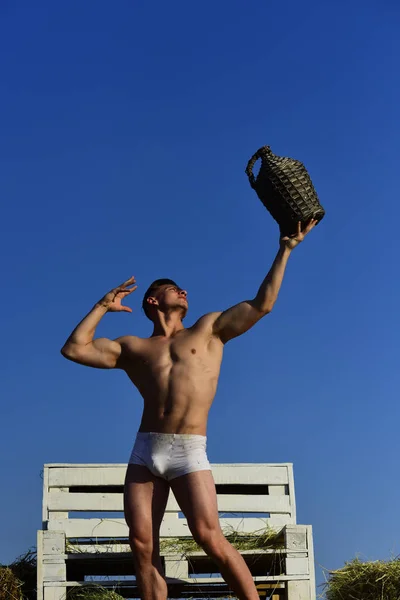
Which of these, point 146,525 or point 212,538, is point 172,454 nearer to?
point 146,525

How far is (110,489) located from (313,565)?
177 cm

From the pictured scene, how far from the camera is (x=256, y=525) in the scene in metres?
7.50

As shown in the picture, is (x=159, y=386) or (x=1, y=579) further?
(x=1, y=579)

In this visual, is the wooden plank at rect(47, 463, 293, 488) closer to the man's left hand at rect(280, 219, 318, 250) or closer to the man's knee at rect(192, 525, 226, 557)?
the man's knee at rect(192, 525, 226, 557)

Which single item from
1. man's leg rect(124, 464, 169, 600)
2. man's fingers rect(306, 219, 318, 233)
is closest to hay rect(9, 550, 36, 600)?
man's leg rect(124, 464, 169, 600)

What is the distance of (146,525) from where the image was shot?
5875 millimetres

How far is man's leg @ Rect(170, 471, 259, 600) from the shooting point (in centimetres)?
574

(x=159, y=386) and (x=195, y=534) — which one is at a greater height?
(x=159, y=386)

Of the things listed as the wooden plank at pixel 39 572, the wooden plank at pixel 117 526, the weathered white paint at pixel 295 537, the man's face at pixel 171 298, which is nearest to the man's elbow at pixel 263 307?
the man's face at pixel 171 298

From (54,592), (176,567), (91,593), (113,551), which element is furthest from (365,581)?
(54,592)

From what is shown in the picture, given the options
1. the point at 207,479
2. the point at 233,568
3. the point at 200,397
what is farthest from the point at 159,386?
the point at 233,568

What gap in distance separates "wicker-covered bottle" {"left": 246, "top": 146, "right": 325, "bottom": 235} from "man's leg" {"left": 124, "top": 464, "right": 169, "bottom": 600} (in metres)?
1.82

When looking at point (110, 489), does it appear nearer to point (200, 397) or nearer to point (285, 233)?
point (200, 397)

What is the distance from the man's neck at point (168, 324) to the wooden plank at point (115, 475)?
1.54 meters
